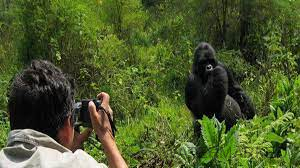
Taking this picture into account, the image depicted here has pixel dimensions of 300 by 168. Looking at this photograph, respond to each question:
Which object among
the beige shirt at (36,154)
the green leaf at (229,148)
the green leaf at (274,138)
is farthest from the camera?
the green leaf at (274,138)

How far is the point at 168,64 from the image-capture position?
A: 721 centimetres

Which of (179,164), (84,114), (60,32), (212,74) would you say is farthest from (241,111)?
(84,114)

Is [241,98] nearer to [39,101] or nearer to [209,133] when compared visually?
[209,133]

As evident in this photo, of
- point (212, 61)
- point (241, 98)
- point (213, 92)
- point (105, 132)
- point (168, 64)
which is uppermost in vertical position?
point (105, 132)

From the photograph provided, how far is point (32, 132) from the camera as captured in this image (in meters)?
1.68

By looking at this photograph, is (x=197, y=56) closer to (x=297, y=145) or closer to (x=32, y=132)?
(x=297, y=145)

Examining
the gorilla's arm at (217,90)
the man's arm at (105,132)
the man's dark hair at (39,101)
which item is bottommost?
the gorilla's arm at (217,90)

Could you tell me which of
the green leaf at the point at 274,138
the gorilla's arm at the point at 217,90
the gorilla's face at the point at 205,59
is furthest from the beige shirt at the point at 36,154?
the gorilla's face at the point at 205,59

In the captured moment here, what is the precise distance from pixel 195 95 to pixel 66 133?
319cm

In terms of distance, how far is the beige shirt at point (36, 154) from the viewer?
1620 millimetres

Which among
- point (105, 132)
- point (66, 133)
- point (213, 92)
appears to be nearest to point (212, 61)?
point (213, 92)

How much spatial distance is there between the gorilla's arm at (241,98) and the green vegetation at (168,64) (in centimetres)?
17

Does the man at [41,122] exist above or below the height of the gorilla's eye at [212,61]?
above

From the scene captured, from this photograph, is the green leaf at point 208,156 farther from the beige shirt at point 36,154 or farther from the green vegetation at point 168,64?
the beige shirt at point 36,154
